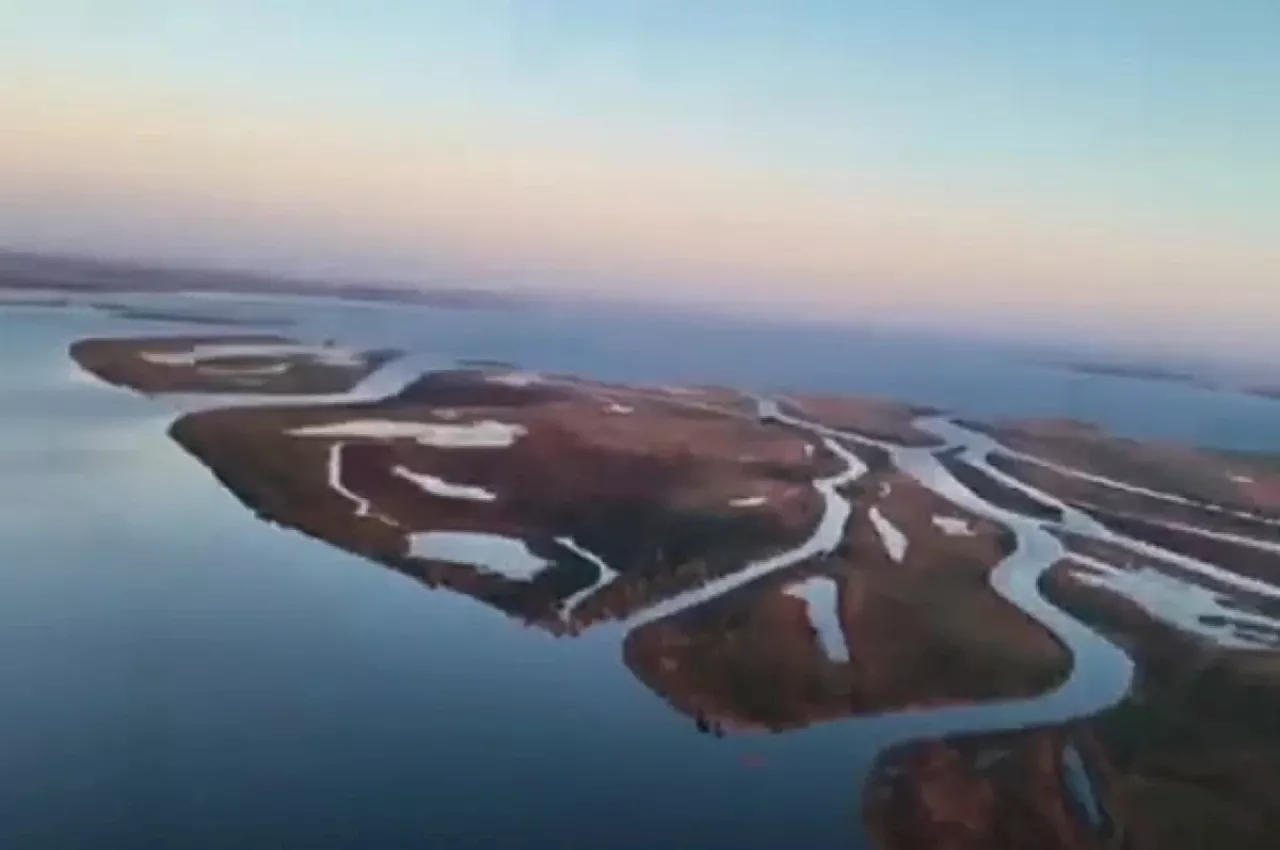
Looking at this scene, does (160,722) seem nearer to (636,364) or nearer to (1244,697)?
(1244,697)

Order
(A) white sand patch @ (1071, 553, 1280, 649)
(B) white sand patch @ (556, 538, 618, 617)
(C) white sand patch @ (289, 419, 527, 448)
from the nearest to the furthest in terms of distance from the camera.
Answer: (B) white sand patch @ (556, 538, 618, 617) → (A) white sand patch @ (1071, 553, 1280, 649) → (C) white sand patch @ (289, 419, 527, 448)

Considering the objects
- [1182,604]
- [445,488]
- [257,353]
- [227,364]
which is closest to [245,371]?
[227,364]

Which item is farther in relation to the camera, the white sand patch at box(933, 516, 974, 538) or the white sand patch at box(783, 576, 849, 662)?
the white sand patch at box(933, 516, 974, 538)

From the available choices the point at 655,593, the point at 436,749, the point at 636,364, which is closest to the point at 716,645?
the point at 655,593

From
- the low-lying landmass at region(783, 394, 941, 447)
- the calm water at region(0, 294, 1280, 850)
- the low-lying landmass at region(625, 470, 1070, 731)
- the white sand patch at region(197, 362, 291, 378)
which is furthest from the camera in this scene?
the low-lying landmass at region(783, 394, 941, 447)

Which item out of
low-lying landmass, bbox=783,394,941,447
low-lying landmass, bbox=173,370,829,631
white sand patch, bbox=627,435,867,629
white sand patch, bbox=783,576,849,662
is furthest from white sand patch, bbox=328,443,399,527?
low-lying landmass, bbox=783,394,941,447

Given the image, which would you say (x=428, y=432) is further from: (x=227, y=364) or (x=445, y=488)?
(x=227, y=364)

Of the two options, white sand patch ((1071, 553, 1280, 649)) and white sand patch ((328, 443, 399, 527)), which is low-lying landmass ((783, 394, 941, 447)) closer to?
white sand patch ((1071, 553, 1280, 649))
